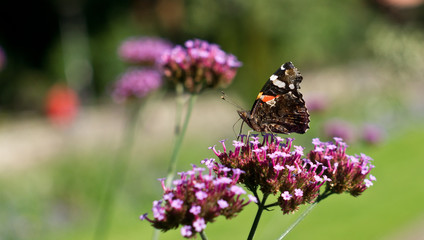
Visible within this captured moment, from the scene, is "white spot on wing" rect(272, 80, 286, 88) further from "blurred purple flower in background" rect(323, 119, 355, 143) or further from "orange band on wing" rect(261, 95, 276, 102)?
"blurred purple flower in background" rect(323, 119, 355, 143)

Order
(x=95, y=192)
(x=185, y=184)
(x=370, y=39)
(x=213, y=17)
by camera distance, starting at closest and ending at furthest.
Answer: (x=185, y=184)
(x=95, y=192)
(x=370, y=39)
(x=213, y=17)

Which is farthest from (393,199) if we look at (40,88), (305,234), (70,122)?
(40,88)

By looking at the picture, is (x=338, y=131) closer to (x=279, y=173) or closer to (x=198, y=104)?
(x=279, y=173)

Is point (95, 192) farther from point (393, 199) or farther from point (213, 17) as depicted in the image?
point (213, 17)

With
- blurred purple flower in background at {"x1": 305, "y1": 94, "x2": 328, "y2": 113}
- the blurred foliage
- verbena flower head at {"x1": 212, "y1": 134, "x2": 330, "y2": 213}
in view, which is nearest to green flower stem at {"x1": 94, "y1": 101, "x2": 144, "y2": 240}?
blurred purple flower in background at {"x1": 305, "y1": 94, "x2": 328, "y2": 113}

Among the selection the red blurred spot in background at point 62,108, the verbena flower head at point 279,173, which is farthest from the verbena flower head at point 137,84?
the red blurred spot in background at point 62,108
